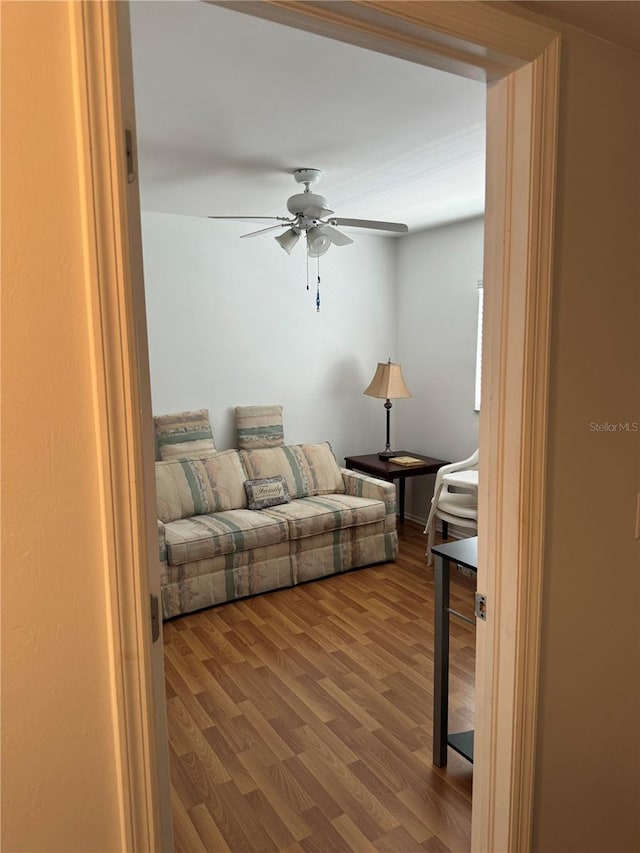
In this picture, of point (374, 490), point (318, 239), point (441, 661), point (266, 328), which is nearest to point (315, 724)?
point (441, 661)

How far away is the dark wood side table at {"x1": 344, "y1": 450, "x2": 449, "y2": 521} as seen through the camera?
14.9ft

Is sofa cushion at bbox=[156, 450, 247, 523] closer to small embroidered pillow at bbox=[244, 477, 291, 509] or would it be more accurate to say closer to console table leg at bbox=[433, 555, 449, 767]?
small embroidered pillow at bbox=[244, 477, 291, 509]

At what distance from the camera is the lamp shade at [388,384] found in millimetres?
4711

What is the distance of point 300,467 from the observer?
14.7ft

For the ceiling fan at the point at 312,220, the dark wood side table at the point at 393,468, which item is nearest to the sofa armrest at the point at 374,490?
the dark wood side table at the point at 393,468

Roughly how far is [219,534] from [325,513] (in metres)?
0.75

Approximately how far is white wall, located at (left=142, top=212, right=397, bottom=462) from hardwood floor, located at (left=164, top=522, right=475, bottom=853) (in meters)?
1.62

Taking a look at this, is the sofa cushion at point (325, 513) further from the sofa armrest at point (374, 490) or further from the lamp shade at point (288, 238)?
the lamp shade at point (288, 238)

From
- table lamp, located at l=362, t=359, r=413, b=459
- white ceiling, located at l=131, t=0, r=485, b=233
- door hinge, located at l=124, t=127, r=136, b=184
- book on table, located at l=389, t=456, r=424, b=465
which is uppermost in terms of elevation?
white ceiling, located at l=131, t=0, r=485, b=233

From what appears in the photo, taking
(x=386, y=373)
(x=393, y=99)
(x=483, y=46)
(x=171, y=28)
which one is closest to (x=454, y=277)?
(x=386, y=373)

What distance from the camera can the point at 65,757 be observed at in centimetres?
88

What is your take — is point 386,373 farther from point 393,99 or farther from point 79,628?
point 79,628

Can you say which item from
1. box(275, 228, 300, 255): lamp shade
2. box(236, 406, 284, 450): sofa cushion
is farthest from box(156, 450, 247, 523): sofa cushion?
box(275, 228, 300, 255): lamp shade

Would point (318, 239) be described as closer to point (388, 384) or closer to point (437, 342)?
point (388, 384)
